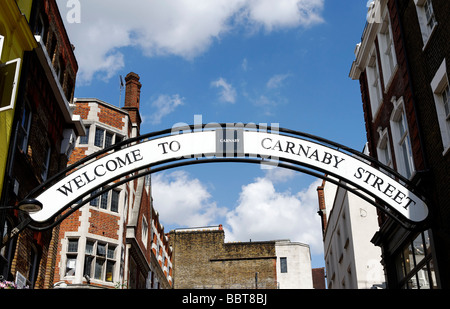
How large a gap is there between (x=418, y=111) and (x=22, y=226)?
29.6 ft

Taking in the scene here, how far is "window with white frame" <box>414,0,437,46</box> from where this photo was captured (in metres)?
12.6

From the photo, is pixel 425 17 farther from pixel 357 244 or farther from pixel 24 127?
pixel 357 244

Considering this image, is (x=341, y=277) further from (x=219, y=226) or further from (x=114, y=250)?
(x=219, y=226)

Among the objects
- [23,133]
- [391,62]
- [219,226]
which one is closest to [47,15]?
[23,133]

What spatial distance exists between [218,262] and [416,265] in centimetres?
3932

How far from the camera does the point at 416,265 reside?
45.0 ft

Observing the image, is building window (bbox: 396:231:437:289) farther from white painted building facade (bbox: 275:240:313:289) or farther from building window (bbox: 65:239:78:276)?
white painted building facade (bbox: 275:240:313:289)

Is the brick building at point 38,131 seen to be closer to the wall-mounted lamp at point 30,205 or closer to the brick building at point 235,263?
the wall-mounted lamp at point 30,205

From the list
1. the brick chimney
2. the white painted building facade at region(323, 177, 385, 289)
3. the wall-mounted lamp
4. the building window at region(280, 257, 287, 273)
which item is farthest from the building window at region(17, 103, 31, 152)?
the building window at region(280, 257, 287, 273)

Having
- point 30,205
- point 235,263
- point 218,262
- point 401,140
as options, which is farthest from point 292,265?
point 30,205

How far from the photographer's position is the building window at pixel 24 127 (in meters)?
13.7

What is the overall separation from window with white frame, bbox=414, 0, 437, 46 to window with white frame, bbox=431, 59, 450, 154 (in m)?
1.24
